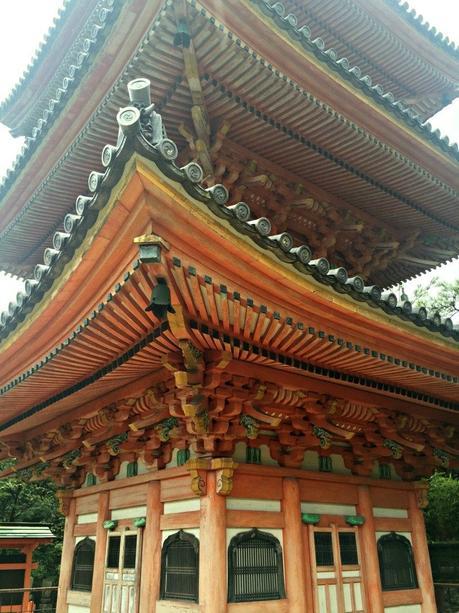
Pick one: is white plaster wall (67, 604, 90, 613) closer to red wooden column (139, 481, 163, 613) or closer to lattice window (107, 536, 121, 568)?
lattice window (107, 536, 121, 568)

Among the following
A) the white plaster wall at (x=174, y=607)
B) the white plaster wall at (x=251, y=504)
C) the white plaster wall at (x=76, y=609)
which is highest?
the white plaster wall at (x=251, y=504)

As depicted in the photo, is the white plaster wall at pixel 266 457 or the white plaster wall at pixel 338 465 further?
the white plaster wall at pixel 338 465

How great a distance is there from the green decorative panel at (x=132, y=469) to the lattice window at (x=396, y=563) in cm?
349

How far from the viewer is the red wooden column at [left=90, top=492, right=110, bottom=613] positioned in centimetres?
691

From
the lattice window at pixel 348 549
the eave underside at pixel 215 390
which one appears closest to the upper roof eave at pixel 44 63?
the eave underside at pixel 215 390

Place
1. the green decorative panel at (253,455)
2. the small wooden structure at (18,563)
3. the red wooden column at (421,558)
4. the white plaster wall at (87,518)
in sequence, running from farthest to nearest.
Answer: the small wooden structure at (18,563), the white plaster wall at (87,518), the red wooden column at (421,558), the green decorative panel at (253,455)

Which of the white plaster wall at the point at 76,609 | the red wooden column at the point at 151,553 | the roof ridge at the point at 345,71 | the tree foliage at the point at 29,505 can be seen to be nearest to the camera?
the red wooden column at the point at 151,553

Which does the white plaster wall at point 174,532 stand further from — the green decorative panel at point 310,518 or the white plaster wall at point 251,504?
the green decorative panel at point 310,518

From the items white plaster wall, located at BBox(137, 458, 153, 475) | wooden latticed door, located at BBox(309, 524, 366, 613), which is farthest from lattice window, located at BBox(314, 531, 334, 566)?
white plaster wall, located at BBox(137, 458, 153, 475)

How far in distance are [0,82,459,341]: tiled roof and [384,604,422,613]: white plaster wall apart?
395cm

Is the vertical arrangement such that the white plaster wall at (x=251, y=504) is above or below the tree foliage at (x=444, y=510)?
below

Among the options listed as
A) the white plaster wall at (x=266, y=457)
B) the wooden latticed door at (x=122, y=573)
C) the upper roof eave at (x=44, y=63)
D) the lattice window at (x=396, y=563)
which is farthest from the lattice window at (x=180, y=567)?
the upper roof eave at (x=44, y=63)

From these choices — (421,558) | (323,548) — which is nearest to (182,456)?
(323,548)

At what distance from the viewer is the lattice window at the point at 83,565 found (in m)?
7.50
